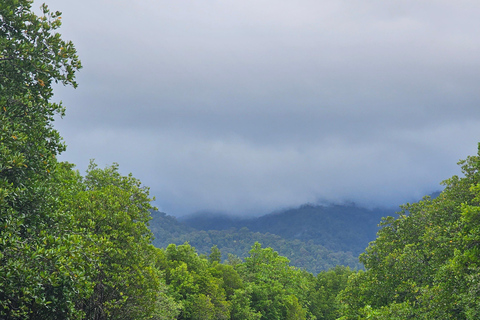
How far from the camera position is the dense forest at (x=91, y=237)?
13086 mm

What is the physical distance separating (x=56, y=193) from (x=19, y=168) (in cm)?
522

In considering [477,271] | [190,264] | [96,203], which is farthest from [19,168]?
[190,264]

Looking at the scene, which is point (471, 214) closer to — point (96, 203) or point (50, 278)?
point (50, 278)

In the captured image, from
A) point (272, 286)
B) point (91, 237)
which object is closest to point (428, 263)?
point (91, 237)

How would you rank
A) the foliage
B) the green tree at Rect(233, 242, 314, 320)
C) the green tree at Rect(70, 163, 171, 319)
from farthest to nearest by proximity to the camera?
1. the green tree at Rect(233, 242, 314, 320)
2. the green tree at Rect(70, 163, 171, 319)
3. the foliage

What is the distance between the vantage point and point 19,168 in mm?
14039

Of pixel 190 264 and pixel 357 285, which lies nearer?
pixel 357 285

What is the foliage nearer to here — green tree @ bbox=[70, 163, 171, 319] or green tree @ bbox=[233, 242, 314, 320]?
green tree @ bbox=[70, 163, 171, 319]

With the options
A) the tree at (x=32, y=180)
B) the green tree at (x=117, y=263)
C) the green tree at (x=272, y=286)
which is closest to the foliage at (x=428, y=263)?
the green tree at (x=117, y=263)

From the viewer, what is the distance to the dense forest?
515 inches

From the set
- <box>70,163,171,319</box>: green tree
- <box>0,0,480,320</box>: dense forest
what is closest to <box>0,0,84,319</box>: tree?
<box>0,0,480,320</box>: dense forest

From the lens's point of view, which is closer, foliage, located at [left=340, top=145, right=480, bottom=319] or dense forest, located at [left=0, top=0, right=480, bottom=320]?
dense forest, located at [left=0, top=0, right=480, bottom=320]

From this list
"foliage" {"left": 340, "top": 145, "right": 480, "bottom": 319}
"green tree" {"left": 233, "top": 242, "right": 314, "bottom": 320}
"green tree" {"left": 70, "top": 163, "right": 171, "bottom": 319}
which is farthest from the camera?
"green tree" {"left": 233, "top": 242, "right": 314, "bottom": 320}

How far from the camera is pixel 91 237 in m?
17.7
